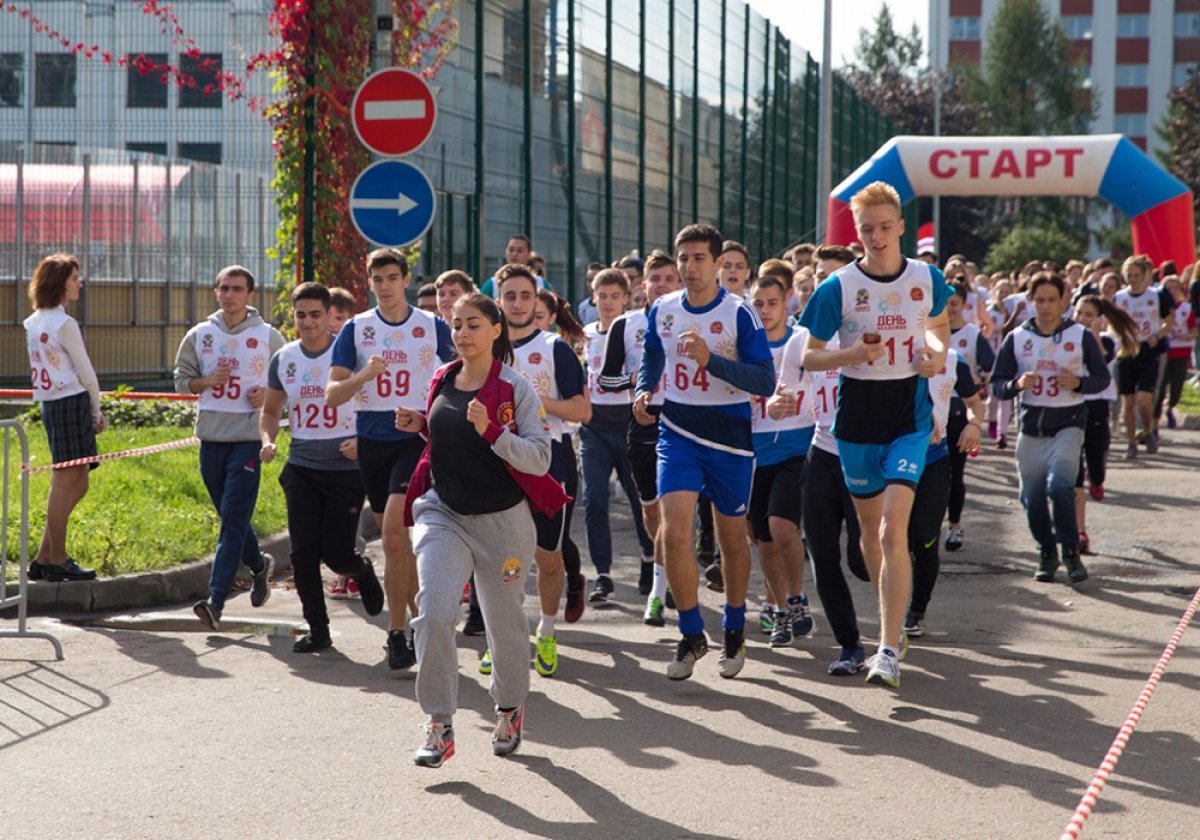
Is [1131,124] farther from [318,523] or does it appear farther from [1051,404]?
[318,523]

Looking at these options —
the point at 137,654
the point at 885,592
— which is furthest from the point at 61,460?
the point at 885,592

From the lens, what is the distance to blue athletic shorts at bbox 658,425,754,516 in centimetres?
805

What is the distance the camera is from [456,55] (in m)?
17.8

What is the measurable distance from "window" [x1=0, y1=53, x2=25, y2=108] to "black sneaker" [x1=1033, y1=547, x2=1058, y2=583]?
2443cm

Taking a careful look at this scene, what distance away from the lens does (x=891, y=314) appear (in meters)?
7.78

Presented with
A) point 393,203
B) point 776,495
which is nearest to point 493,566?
point 776,495

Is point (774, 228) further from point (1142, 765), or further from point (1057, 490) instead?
point (1142, 765)

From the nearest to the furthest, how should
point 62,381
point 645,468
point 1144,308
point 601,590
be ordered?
point 645,468 < point 601,590 < point 62,381 < point 1144,308

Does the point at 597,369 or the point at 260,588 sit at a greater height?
the point at 597,369

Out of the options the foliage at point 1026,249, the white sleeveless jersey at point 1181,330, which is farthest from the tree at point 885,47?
the white sleeveless jersey at point 1181,330

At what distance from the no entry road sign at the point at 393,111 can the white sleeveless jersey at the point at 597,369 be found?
188 cm

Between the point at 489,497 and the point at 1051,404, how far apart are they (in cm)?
545

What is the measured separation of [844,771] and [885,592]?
59.8 inches

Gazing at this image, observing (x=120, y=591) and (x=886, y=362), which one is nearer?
(x=886, y=362)
